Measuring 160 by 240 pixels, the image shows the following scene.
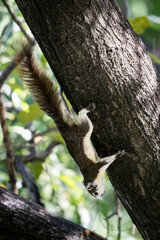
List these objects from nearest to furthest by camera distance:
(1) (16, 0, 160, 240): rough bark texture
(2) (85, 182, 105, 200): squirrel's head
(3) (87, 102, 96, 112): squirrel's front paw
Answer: (1) (16, 0, 160, 240): rough bark texture < (3) (87, 102, 96, 112): squirrel's front paw < (2) (85, 182, 105, 200): squirrel's head

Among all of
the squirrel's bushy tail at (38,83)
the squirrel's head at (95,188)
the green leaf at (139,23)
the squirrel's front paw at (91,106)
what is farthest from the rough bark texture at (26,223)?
the green leaf at (139,23)

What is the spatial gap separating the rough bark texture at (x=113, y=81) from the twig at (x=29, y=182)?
1011 mm

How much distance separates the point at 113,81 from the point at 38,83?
356 mm

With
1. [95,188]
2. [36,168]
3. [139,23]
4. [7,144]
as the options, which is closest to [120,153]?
[95,188]

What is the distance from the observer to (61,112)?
5.51ft

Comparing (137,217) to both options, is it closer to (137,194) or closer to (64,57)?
(137,194)

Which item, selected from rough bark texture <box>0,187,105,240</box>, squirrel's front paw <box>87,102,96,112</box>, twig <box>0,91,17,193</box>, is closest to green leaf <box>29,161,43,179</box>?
twig <box>0,91,17,193</box>

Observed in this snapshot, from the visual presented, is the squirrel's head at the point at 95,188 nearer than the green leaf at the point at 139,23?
Yes

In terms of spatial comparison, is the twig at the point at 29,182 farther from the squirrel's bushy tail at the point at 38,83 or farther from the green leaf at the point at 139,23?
the green leaf at the point at 139,23

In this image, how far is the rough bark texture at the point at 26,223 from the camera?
171 cm

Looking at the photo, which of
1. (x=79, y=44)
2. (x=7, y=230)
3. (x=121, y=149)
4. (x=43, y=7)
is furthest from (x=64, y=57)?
(x=7, y=230)

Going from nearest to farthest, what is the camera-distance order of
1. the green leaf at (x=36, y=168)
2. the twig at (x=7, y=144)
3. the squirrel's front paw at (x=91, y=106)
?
the squirrel's front paw at (x=91, y=106) → the twig at (x=7, y=144) → the green leaf at (x=36, y=168)

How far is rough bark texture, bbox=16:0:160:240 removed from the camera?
4.71ft

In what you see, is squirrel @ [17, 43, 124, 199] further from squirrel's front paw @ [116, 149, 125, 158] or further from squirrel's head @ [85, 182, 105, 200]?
squirrel's head @ [85, 182, 105, 200]
